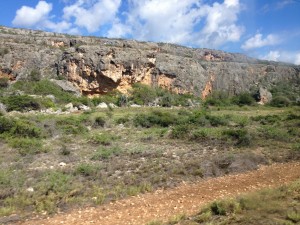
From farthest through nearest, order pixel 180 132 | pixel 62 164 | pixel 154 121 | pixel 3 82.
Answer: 1. pixel 3 82
2. pixel 154 121
3. pixel 180 132
4. pixel 62 164

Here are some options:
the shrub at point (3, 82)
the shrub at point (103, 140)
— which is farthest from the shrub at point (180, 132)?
the shrub at point (3, 82)

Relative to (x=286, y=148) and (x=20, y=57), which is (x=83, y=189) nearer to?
(x=286, y=148)

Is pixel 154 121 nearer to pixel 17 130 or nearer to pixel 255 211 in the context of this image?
pixel 17 130

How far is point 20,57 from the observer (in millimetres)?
61062

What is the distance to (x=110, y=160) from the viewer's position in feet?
49.4

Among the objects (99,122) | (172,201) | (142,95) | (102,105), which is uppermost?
(142,95)

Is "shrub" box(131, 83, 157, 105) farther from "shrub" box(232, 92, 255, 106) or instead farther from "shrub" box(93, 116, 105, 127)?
"shrub" box(93, 116, 105, 127)

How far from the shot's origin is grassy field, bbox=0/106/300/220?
10719mm

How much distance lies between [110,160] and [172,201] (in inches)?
218

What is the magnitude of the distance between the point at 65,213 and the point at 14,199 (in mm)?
1858

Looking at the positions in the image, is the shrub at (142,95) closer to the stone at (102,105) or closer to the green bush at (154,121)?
the stone at (102,105)

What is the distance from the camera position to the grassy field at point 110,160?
10719 mm

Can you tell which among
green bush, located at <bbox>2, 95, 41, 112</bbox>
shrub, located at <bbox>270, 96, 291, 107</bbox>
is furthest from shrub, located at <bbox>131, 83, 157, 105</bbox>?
shrub, located at <bbox>270, 96, 291, 107</bbox>

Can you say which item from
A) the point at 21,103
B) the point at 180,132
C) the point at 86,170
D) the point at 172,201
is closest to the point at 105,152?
the point at 86,170
